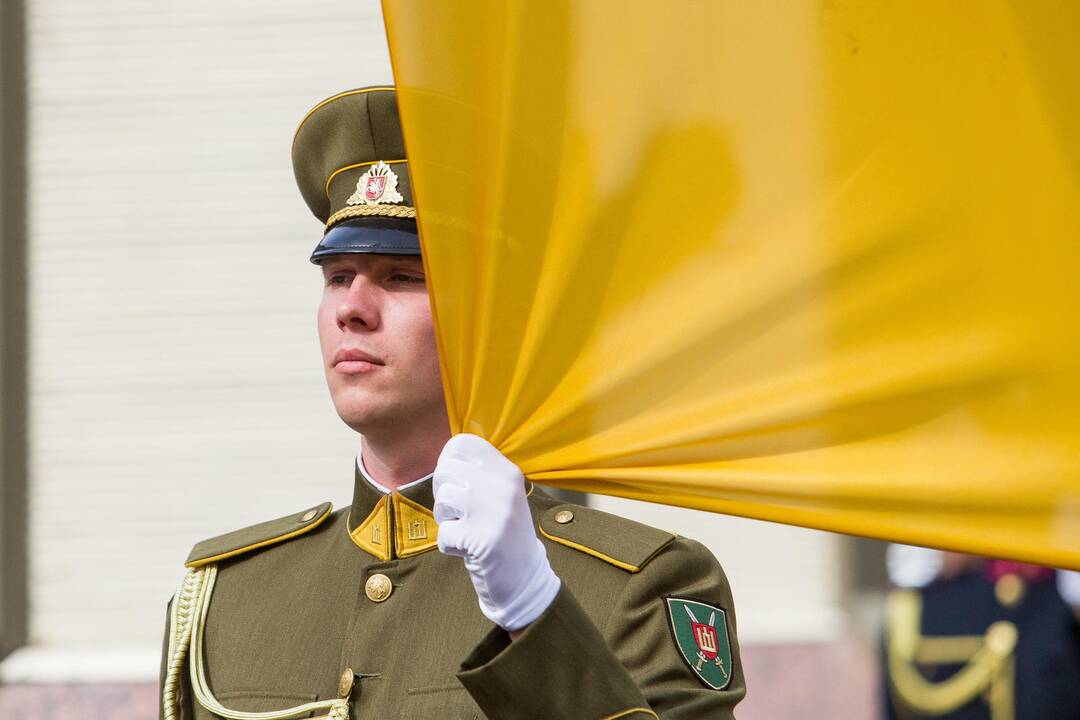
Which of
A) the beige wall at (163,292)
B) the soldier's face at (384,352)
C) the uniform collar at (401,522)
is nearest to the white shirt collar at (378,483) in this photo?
the uniform collar at (401,522)

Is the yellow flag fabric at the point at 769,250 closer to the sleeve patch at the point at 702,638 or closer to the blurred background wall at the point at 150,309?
the sleeve patch at the point at 702,638

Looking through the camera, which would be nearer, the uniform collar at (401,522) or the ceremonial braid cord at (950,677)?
the uniform collar at (401,522)

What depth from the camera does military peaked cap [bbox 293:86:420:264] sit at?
238cm

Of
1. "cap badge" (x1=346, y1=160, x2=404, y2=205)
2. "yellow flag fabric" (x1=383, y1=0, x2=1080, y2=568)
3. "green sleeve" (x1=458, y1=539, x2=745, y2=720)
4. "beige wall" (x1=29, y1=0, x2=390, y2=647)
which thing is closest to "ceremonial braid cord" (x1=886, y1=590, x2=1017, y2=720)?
"beige wall" (x1=29, y1=0, x2=390, y2=647)

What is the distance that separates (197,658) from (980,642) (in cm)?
442

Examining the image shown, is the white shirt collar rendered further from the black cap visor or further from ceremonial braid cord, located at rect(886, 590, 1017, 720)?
ceremonial braid cord, located at rect(886, 590, 1017, 720)

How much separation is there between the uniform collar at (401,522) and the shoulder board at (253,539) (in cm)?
21

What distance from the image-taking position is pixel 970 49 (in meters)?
1.87

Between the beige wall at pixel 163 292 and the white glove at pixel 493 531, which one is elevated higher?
the beige wall at pixel 163 292

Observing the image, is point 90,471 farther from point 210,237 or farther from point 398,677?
point 398,677

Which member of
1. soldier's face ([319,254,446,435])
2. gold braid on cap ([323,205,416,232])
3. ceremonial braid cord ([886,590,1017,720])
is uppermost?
gold braid on cap ([323,205,416,232])

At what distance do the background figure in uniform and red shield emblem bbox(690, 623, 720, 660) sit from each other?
398 centimetres

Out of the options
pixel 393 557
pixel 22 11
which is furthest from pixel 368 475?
pixel 22 11

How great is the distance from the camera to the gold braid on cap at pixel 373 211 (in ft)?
7.82
